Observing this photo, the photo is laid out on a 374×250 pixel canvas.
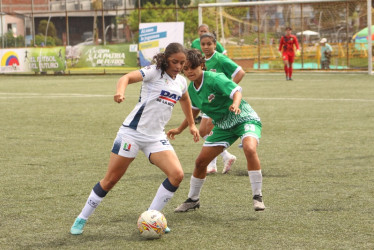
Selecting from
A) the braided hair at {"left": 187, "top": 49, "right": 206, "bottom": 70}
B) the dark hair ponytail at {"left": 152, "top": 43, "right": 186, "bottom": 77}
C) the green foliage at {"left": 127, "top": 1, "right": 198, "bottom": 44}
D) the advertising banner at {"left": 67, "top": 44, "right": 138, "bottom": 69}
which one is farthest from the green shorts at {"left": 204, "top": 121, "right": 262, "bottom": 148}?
the green foliage at {"left": 127, "top": 1, "right": 198, "bottom": 44}

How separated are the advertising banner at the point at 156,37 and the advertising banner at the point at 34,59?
4.21m

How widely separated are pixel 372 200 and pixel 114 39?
137ft

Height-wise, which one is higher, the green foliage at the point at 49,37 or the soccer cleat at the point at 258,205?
the green foliage at the point at 49,37

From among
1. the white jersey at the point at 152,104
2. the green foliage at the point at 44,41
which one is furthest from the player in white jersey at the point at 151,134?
the green foliage at the point at 44,41

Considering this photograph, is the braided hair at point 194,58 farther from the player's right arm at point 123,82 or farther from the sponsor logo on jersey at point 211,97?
the player's right arm at point 123,82

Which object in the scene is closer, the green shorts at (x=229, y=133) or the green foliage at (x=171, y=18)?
the green shorts at (x=229, y=133)

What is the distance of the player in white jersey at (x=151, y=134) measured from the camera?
582 centimetres

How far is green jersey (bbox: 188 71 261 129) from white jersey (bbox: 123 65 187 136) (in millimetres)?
831

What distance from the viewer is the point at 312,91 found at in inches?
886

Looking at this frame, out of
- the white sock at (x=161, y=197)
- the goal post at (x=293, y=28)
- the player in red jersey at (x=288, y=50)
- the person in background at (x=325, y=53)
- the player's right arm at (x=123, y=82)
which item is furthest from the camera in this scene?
the person in background at (x=325, y=53)

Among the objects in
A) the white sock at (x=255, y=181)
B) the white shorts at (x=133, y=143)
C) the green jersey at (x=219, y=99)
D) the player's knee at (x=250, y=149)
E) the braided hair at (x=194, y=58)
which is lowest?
the white sock at (x=255, y=181)

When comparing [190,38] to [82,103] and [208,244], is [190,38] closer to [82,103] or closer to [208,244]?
[82,103]

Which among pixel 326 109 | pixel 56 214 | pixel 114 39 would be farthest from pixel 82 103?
pixel 114 39

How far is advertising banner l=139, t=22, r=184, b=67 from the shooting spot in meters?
33.6
